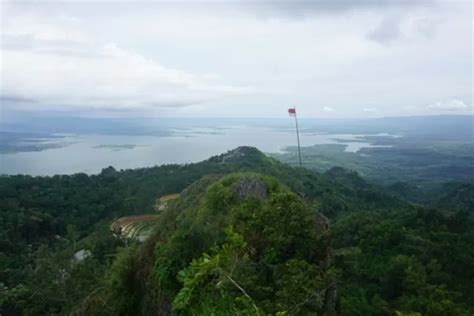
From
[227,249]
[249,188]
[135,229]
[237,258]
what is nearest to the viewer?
[227,249]

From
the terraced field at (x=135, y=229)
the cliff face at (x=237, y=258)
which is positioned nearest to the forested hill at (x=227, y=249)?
the cliff face at (x=237, y=258)

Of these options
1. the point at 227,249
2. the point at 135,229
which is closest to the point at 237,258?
the point at 227,249

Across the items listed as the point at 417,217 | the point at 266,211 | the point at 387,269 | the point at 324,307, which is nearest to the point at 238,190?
the point at 266,211

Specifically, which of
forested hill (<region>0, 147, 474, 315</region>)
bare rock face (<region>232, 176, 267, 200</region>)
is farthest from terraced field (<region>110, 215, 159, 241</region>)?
bare rock face (<region>232, 176, 267, 200</region>)

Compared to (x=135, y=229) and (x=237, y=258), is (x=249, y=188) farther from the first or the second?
(x=135, y=229)

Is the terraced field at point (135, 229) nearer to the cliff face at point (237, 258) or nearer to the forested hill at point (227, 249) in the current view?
the forested hill at point (227, 249)
